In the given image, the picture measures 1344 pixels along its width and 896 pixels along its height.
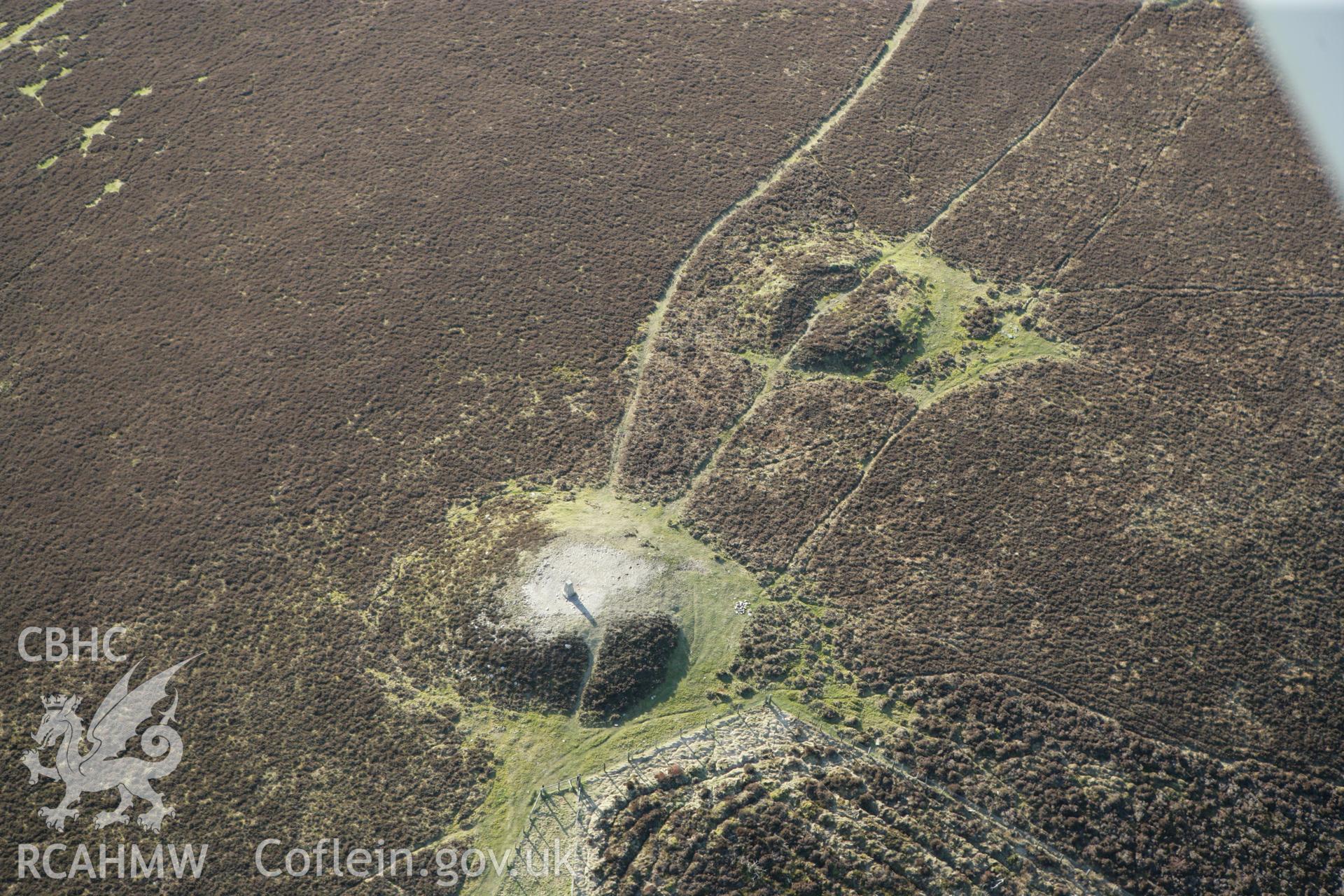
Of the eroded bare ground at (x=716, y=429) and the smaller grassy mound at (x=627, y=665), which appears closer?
the eroded bare ground at (x=716, y=429)

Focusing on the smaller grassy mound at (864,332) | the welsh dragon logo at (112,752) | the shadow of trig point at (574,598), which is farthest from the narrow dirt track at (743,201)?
the welsh dragon logo at (112,752)

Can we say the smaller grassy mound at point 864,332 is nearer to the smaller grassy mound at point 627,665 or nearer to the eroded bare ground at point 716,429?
the eroded bare ground at point 716,429

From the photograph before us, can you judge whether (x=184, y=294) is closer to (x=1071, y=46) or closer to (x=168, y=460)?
(x=168, y=460)

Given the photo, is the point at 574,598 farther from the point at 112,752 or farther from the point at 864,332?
the point at 864,332

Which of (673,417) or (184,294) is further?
(184,294)

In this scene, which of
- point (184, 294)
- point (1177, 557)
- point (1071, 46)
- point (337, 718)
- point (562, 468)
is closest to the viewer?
point (337, 718)

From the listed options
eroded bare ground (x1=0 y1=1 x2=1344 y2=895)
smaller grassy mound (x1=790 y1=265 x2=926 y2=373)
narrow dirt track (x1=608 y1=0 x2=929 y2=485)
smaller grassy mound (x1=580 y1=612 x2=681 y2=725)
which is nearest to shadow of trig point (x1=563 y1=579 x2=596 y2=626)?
eroded bare ground (x1=0 y1=1 x2=1344 y2=895)

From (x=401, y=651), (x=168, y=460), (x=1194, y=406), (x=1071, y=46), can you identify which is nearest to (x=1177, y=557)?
(x=1194, y=406)
